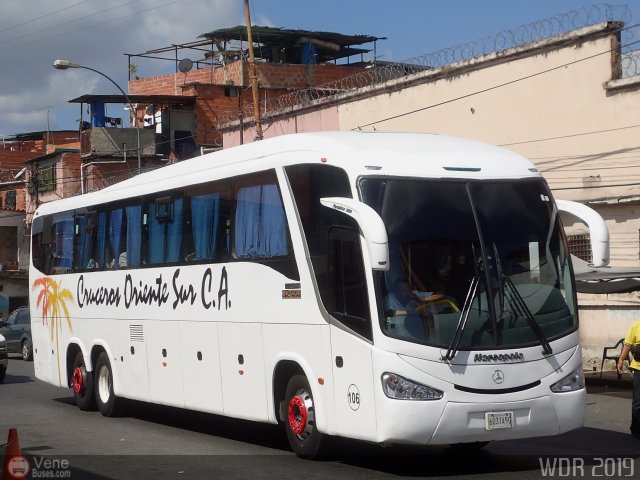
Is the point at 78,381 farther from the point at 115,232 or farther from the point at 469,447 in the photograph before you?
the point at 469,447

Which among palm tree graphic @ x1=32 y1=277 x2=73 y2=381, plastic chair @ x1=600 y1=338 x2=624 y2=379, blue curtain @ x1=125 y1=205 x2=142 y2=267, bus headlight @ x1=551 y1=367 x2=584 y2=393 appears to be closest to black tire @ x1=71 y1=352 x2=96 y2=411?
palm tree graphic @ x1=32 y1=277 x2=73 y2=381

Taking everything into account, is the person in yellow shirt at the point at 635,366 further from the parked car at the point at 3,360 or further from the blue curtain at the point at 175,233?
the parked car at the point at 3,360

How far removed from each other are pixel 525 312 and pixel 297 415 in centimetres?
278

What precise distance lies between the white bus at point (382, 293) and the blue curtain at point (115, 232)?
112 inches

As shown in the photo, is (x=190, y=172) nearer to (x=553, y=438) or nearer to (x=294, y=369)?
(x=294, y=369)

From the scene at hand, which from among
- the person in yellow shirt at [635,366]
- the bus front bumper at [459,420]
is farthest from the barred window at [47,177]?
the bus front bumper at [459,420]

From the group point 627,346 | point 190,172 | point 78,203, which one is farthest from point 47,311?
point 627,346

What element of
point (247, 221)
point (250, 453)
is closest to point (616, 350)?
point (247, 221)

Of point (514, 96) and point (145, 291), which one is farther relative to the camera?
point (514, 96)

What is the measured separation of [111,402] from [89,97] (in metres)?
39.0

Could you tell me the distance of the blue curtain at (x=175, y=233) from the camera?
47.8 ft

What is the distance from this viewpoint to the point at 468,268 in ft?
33.9

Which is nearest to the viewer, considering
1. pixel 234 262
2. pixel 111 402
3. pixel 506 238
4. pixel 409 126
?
pixel 506 238

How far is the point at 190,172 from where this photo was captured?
47.6 feet
